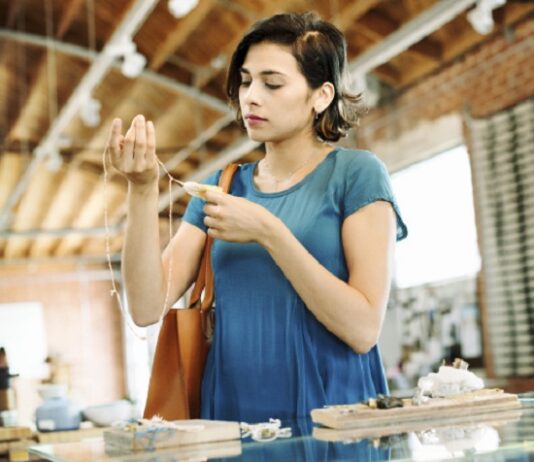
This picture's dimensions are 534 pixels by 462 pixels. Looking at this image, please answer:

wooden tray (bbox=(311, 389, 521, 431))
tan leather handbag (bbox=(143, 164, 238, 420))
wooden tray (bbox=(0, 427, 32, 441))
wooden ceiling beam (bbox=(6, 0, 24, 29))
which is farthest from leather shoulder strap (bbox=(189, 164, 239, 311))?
wooden ceiling beam (bbox=(6, 0, 24, 29))

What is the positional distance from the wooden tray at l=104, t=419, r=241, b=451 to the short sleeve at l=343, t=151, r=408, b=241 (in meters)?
0.52

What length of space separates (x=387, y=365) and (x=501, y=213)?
2124 millimetres

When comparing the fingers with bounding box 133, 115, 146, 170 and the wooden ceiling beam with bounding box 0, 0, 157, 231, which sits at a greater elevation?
the wooden ceiling beam with bounding box 0, 0, 157, 231

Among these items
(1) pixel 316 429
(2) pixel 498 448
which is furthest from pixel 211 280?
(2) pixel 498 448

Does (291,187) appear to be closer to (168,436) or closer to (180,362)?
(180,362)

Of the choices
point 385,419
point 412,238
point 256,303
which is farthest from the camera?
point 412,238

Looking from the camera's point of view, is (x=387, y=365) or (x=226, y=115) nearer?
(x=387, y=365)

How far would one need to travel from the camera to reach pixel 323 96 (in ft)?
6.01

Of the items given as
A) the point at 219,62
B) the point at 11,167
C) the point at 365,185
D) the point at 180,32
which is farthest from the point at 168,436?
the point at 11,167

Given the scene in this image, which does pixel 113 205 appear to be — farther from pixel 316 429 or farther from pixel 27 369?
pixel 316 429

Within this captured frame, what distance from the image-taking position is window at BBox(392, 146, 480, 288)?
26.1 ft

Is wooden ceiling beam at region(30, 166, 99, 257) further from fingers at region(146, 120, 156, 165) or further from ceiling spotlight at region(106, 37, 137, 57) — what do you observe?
fingers at region(146, 120, 156, 165)

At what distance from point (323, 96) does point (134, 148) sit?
403 millimetres

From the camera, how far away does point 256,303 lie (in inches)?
68.1
